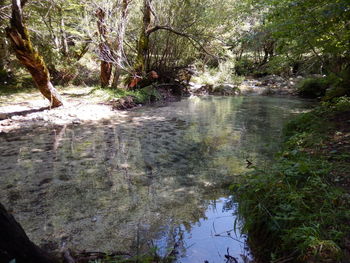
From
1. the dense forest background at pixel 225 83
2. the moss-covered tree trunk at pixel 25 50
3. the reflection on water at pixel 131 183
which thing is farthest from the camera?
the moss-covered tree trunk at pixel 25 50

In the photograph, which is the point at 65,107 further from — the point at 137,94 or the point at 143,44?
the point at 143,44

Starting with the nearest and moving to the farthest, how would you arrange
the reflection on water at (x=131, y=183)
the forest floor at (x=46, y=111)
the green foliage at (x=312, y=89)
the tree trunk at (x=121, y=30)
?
1. the reflection on water at (x=131, y=183)
2. the forest floor at (x=46, y=111)
3. the tree trunk at (x=121, y=30)
4. the green foliage at (x=312, y=89)

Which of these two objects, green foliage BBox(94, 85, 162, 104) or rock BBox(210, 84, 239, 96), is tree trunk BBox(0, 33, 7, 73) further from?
rock BBox(210, 84, 239, 96)

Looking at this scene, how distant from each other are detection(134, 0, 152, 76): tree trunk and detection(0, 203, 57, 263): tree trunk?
11526mm

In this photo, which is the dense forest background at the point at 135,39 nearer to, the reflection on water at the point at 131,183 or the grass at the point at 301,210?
the reflection on water at the point at 131,183

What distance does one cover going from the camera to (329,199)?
2.55 metres

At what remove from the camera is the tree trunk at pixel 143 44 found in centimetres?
1208

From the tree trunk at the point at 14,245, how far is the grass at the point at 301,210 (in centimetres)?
163

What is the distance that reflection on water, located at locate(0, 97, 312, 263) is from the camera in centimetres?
282

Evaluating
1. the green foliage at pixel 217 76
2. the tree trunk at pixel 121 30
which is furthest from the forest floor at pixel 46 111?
the green foliage at pixel 217 76

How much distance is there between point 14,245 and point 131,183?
2.62m

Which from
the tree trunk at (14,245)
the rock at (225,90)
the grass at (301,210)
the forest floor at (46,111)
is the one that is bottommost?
the rock at (225,90)

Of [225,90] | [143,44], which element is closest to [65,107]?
[143,44]

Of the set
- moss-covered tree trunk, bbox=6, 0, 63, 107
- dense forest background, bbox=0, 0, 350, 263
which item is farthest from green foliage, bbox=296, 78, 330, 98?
moss-covered tree trunk, bbox=6, 0, 63, 107
